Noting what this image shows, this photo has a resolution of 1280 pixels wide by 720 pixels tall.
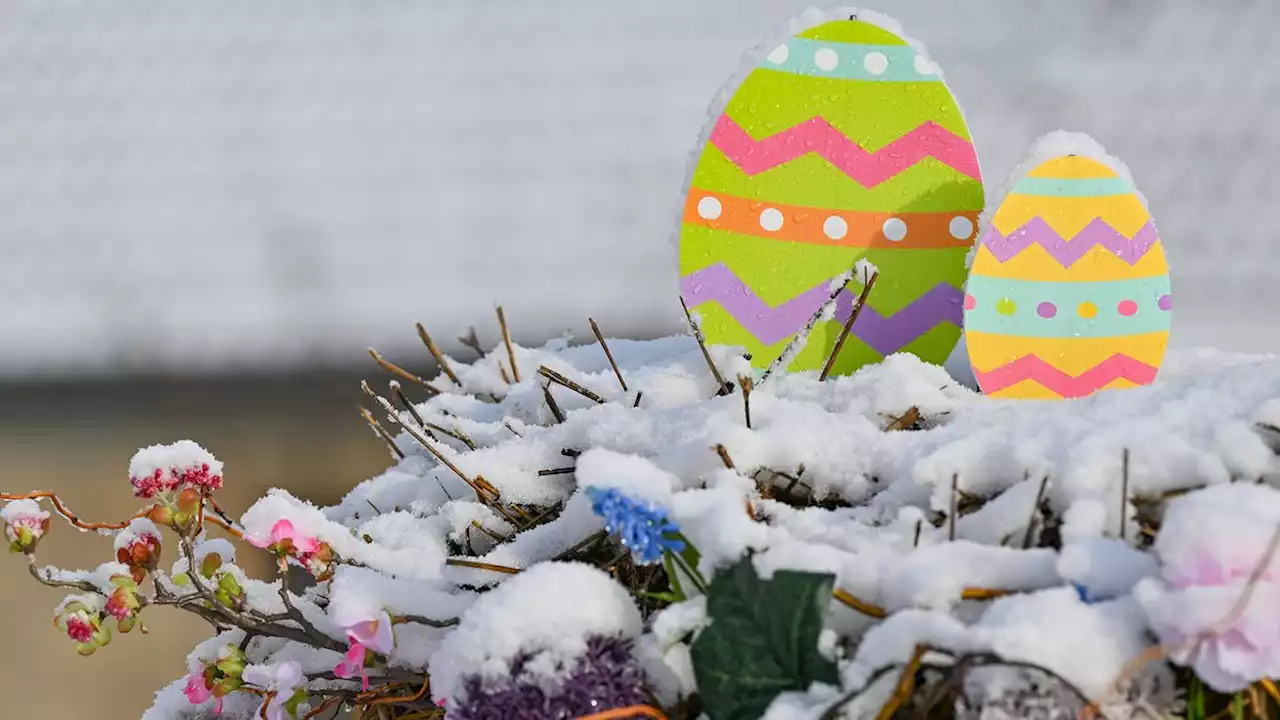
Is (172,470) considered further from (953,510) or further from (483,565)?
(953,510)

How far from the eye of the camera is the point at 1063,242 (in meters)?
0.81

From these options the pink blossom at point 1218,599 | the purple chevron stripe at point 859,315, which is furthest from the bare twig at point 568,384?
the pink blossom at point 1218,599

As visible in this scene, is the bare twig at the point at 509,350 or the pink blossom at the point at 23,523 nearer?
the pink blossom at the point at 23,523

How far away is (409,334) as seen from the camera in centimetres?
276

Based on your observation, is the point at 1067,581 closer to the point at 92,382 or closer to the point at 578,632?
the point at 578,632

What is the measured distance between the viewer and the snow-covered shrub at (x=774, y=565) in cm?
49

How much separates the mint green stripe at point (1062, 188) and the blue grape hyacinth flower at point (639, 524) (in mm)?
398

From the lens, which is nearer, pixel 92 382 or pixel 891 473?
pixel 891 473

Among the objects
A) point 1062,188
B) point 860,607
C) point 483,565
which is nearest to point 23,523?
point 483,565

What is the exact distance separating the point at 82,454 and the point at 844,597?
2843mm

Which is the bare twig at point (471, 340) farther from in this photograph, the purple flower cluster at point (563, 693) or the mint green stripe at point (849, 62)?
the purple flower cluster at point (563, 693)

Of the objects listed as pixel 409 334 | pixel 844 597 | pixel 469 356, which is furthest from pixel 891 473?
pixel 409 334

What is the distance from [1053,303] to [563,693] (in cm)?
47

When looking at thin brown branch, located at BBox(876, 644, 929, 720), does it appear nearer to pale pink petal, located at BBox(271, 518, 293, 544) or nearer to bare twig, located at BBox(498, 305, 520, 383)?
pale pink petal, located at BBox(271, 518, 293, 544)
